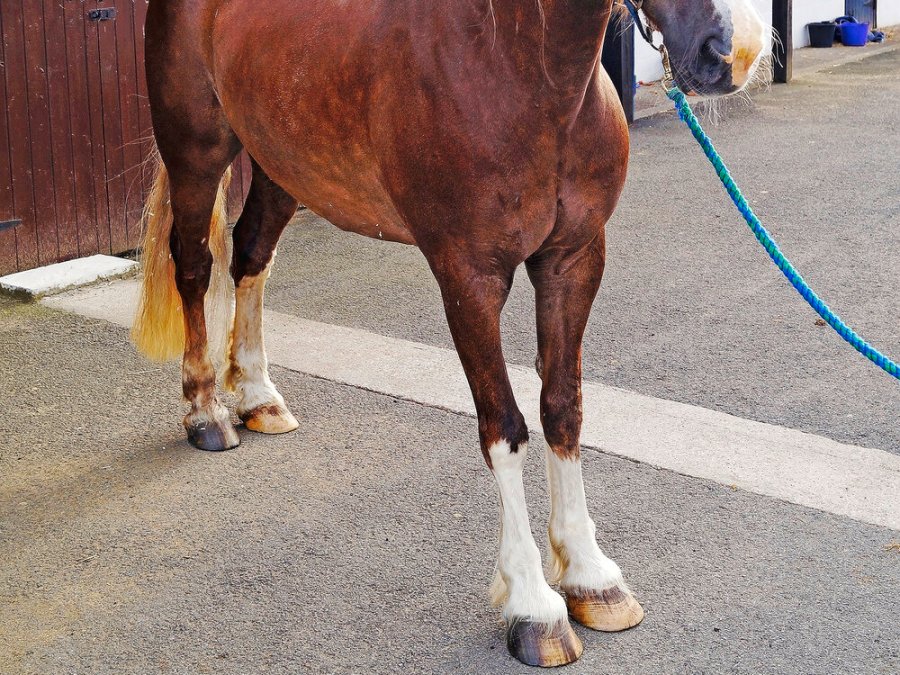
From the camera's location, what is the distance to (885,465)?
3809 millimetres

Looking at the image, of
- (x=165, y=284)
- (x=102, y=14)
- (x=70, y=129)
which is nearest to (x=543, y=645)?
(x=165, y=284)

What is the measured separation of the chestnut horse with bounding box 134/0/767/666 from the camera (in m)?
2.64

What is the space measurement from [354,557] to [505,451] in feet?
2.49

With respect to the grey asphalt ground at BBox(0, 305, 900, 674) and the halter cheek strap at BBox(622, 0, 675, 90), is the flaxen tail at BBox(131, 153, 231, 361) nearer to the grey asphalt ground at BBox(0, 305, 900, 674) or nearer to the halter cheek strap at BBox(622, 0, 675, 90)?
the grey asphalt ground at BBox(0, 305, 900, 674)

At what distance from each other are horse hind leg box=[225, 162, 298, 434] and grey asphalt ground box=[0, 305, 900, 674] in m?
0.10

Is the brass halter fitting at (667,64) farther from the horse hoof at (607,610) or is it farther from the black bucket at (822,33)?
the black bucket at (822,33)

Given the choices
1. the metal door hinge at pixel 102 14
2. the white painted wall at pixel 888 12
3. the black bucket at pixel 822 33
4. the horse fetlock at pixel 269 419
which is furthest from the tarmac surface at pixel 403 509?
the white painted wall at pixel 888 12

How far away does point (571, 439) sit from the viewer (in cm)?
309

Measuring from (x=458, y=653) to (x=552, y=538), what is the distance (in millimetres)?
414

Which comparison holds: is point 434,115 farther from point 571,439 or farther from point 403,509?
point 403,509

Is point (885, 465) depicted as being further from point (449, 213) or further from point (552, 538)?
point (449, 213)

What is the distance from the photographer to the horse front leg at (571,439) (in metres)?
3.02

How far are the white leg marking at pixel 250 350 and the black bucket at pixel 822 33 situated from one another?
11444 millimetres

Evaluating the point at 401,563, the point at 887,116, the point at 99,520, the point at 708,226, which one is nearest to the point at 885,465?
the point at 401,563
